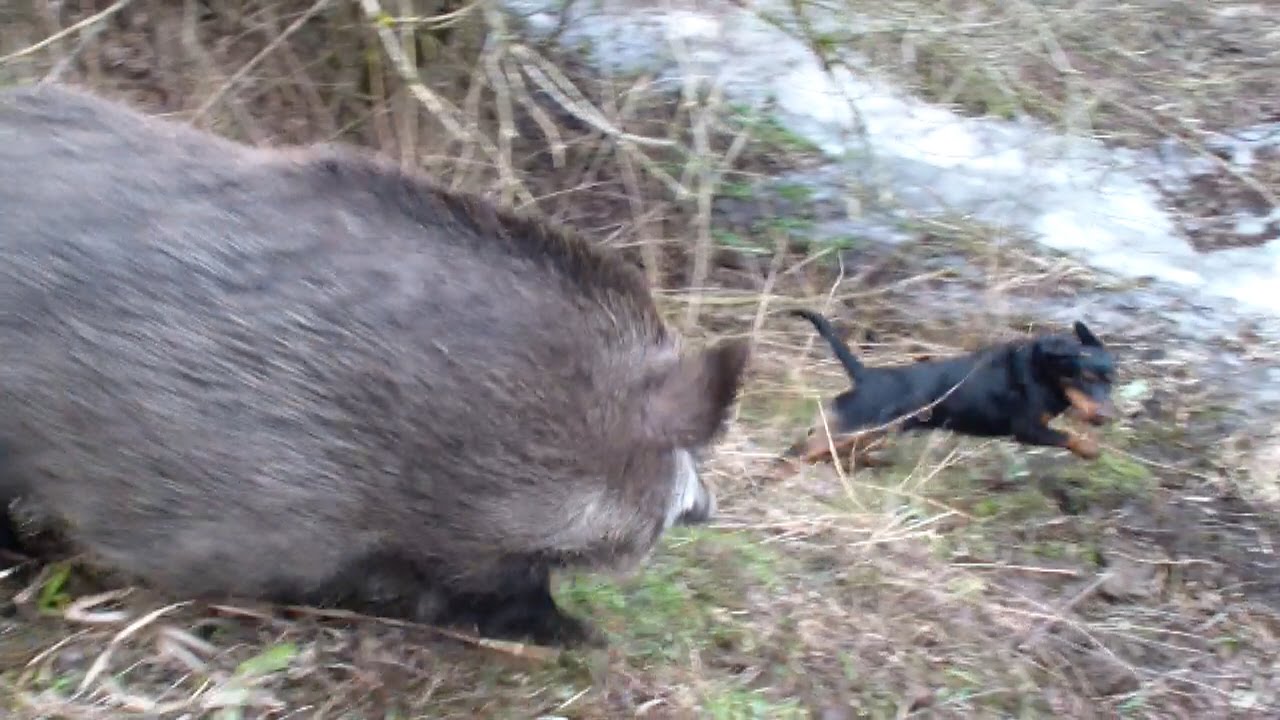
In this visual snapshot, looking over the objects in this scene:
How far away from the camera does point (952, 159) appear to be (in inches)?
231

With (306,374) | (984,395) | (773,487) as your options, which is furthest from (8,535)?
(984,395)

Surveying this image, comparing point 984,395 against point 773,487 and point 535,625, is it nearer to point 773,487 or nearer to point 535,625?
point 773,487

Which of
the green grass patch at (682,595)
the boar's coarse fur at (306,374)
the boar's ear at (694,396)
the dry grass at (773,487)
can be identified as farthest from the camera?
the green grass patch at (682,595)

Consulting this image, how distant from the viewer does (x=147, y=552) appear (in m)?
2.52

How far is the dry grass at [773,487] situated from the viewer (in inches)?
116

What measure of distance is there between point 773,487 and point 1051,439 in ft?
3.14

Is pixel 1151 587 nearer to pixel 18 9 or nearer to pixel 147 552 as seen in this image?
pixel 147 552

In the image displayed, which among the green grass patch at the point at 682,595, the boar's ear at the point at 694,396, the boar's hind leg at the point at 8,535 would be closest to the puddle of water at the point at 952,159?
the green grass patch at the point at 682,595

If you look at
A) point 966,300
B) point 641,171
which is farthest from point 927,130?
point 641,171

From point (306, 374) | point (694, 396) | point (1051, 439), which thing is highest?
point (306, 374)

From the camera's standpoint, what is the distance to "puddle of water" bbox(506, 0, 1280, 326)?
5.48 meters

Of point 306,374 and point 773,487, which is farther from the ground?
point 306,374

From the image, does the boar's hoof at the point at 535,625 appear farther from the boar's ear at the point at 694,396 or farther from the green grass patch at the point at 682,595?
the boar's ear at the point at 694,396

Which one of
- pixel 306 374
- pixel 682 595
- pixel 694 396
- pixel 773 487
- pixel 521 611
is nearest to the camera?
pixel 306 374
